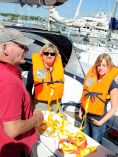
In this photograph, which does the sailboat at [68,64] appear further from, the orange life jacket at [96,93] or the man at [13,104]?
the man at [13,104]

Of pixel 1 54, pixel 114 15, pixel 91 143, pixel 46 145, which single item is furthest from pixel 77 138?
pixel 114 15

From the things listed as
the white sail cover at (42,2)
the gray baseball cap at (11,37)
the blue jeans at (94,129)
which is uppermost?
the white sail cover at (42,2)

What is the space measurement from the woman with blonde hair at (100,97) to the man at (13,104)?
4.27ft

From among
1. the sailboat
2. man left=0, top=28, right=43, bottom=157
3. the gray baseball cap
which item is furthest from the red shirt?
the sailboat

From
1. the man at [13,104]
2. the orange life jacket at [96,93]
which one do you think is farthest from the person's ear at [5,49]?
the orange life jacket at [96,93]

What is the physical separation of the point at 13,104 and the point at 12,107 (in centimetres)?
2

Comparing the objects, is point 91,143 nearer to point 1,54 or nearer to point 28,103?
point 28,103

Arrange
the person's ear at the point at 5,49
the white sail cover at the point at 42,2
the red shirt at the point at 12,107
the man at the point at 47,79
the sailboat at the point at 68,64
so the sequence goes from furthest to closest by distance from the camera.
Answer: the sailboat at the point at 68,64, the man at the point at 47,79, the white sail cover at the point at 42,2, the person's ear at the point at 5,49, the red shirt at the point at 12,107

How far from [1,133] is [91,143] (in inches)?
43.0

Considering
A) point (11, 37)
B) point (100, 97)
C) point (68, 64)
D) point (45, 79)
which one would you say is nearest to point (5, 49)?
point (11, 37)

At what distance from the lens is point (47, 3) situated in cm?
303

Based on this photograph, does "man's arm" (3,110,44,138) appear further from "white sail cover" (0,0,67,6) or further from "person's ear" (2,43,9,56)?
"white sail cover" (0,0,67,6)

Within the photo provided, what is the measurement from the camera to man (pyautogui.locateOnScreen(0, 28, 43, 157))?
1.74 meters

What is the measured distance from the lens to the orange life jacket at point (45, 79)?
3743 mm
